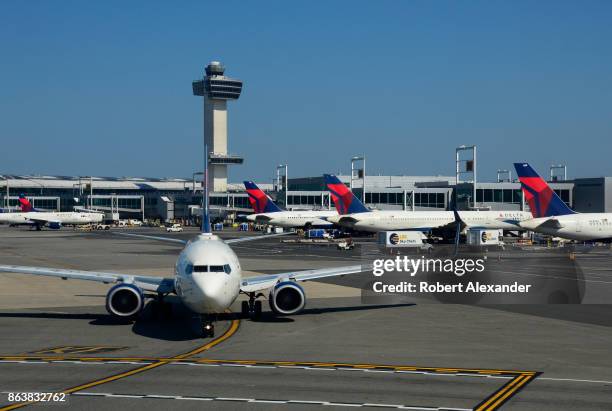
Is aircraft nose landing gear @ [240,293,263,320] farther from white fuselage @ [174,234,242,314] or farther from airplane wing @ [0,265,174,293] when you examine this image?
white fuselage @ [174,234,242,314]

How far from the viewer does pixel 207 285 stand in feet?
91.6

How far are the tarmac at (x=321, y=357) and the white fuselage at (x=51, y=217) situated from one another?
484ft

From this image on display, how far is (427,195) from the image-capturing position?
540 feet

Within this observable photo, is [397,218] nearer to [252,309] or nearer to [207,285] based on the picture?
[252,309]

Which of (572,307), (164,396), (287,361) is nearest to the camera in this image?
(164,396)

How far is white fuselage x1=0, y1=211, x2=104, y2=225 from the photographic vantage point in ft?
597

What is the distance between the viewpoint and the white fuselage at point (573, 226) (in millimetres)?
78875

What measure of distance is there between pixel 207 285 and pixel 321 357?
5.36 m

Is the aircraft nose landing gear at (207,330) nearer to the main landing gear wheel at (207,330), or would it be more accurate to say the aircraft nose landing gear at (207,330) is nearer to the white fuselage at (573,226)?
the main landing gear wheel at (207,330)

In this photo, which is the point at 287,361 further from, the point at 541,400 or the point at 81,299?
the point at 81,299

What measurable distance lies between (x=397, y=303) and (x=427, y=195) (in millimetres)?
125888

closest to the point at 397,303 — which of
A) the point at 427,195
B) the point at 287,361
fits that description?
the point at 287,361

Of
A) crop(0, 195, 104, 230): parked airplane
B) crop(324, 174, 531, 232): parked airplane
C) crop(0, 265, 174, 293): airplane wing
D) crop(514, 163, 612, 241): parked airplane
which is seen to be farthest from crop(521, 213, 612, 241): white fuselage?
A: crop(0, 195, 104, 230): parked airplane

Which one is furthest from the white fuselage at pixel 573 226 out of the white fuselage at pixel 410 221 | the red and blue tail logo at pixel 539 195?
the white fuselage at pixel 410 221
